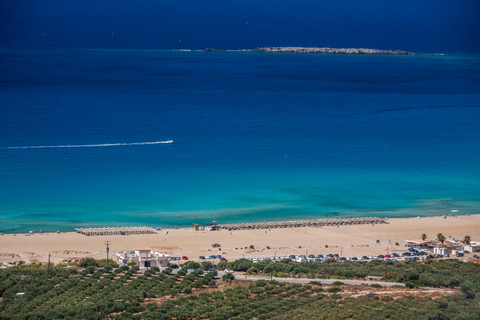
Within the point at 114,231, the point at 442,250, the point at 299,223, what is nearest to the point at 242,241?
the point at 299,223

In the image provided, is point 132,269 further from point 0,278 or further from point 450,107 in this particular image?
point 450,107

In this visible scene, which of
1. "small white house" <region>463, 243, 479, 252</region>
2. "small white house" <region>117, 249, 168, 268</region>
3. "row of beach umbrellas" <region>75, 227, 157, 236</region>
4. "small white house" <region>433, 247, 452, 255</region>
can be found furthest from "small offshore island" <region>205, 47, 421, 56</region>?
"small white house" <region>117, 249, 168, 268</region>

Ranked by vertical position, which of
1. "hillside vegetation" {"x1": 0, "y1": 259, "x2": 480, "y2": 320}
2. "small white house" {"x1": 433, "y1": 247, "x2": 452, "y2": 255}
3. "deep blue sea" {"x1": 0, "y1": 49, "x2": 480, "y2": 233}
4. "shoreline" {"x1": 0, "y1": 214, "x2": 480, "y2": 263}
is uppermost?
"deep blue sea" {"x1": 0, "y1": 49, "x2": 480, "y2": 233}

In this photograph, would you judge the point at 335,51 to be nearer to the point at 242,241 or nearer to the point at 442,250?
the point at 242,241

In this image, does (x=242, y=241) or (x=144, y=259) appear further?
(x=242, y=241)

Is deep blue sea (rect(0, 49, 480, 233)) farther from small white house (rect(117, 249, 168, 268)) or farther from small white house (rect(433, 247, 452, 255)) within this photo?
small white house (rect(433, 247, 452, 255))

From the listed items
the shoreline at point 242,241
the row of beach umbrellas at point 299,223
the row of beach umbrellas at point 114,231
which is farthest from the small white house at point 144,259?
the row of beach umbrellas at point 299,223
